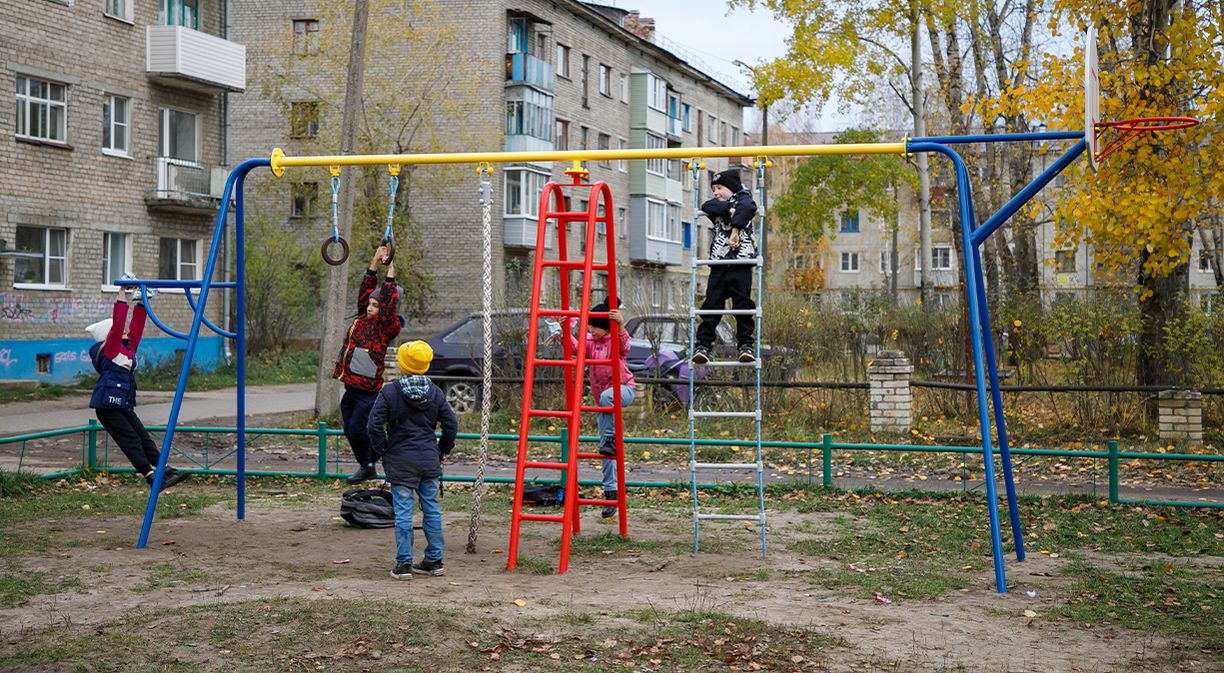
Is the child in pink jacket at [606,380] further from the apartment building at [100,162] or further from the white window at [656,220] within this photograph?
the white window at [656,220]

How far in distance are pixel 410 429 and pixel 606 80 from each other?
39.5 metres

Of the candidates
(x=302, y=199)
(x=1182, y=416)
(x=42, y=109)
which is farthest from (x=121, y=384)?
(x=302, y=199)

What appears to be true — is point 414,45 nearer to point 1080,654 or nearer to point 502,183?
point 502,183

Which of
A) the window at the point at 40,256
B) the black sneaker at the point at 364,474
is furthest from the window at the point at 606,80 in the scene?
the black sneaker at the point at 364,474

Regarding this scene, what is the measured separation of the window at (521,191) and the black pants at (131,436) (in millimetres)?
26819

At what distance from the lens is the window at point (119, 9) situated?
25875mm

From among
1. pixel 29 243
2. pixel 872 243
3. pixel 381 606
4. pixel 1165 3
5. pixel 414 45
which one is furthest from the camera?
pixel 872 243

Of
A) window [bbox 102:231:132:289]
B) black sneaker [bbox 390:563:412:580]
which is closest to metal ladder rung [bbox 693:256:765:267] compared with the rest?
black sneaker [bbox 390:563:412:580]

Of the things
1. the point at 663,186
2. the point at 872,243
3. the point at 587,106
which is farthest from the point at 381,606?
the point at 872,243

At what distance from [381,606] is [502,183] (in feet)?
104

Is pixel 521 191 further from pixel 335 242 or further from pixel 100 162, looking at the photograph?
pixel 335 242

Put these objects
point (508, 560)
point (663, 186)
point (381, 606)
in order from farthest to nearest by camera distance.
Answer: point (663, 186) → point (508, 560) → point (381, 606)

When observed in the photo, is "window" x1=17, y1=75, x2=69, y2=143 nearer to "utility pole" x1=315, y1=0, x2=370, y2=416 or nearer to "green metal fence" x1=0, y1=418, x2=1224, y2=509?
"utility pole" x1=315, y1=0, x2=370, y2=416

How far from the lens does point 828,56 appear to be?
2567cm
